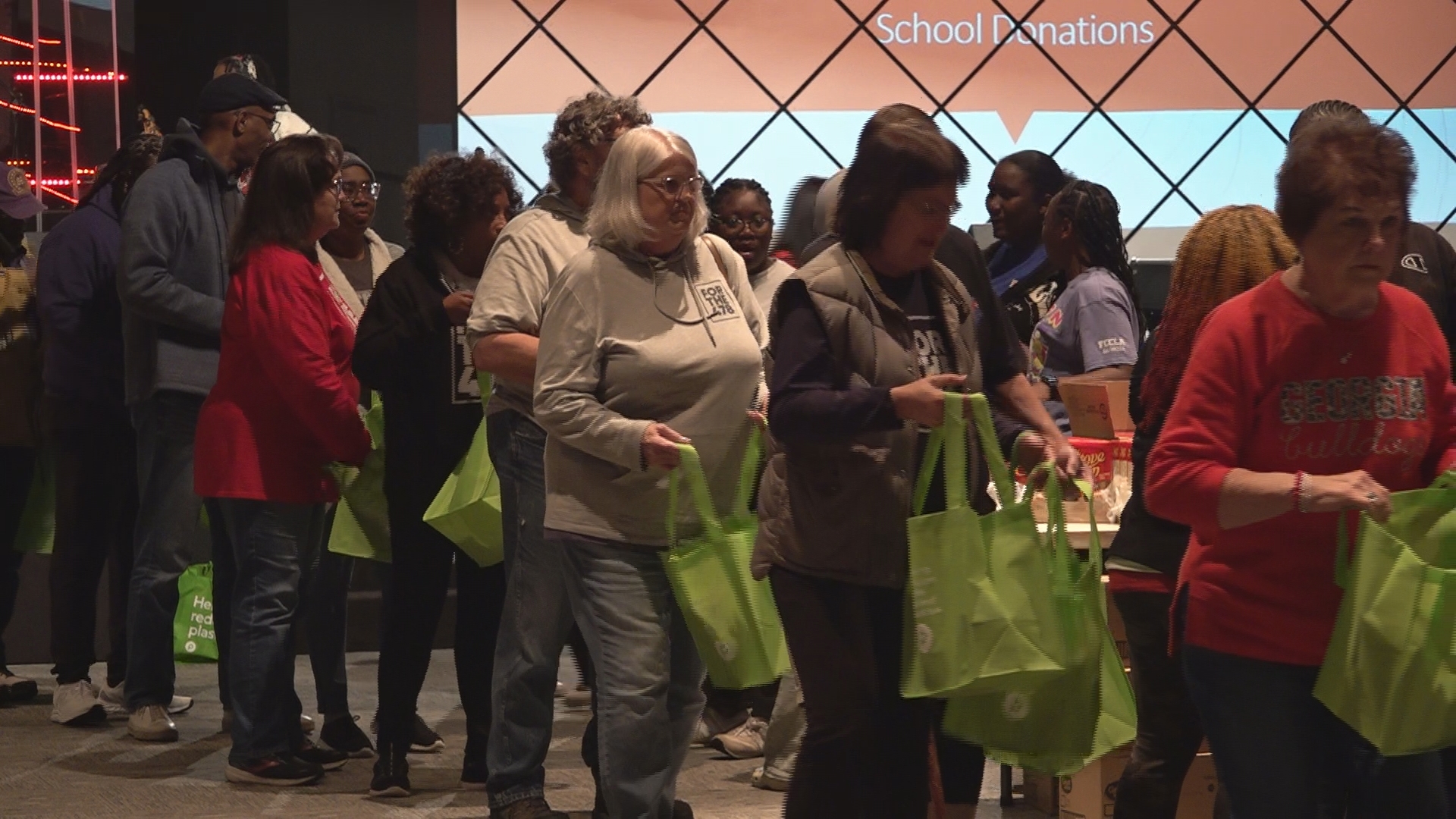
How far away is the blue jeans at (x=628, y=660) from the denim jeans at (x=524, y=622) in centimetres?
34

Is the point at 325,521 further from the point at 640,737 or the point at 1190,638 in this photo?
the point at 1190,638

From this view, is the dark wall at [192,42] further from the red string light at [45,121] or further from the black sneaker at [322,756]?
the black sneaker at [322,756]

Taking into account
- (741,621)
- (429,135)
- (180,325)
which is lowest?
(741,621)

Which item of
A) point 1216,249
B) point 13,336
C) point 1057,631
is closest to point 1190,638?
point 1057,631

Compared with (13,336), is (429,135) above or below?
above

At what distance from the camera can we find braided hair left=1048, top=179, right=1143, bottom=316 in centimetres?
432

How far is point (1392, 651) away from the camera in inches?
86.9

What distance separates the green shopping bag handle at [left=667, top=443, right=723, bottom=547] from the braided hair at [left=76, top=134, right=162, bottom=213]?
8.93ft

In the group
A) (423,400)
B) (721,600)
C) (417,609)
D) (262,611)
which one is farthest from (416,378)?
(721,600)

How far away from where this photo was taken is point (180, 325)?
15.5 ft

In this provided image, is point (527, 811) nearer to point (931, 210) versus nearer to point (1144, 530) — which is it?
point (1144, 530)

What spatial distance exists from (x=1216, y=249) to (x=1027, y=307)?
179cm

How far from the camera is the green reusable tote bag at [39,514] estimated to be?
5.44 m

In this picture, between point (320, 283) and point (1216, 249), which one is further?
point (320, 283)
